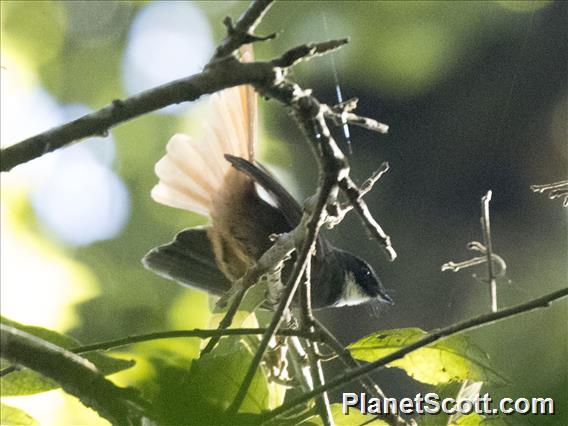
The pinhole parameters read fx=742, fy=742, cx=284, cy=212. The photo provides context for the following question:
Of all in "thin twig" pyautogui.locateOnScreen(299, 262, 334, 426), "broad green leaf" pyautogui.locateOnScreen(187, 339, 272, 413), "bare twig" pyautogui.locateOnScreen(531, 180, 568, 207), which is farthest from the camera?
"bare twig" pyautogui.locateOnScreen(531, 180, 568, 207)

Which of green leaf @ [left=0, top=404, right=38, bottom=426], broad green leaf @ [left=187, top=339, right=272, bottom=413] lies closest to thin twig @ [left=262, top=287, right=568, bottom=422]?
broad green leaf @ [left=187, top=339, right=272, bottom=413]

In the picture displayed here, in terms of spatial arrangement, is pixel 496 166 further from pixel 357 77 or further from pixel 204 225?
pixel 204 225

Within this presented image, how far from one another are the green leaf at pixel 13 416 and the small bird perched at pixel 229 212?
0.26 meters

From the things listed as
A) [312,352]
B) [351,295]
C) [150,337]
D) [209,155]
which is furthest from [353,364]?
[209,155]

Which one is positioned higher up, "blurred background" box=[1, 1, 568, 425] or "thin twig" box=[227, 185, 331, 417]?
"blurred background" box=[1, 1, 568, 425]

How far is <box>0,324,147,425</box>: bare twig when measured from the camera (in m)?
0.39

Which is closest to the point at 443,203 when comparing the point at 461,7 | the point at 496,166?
the point at 496,166

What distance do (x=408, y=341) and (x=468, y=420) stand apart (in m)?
0.07

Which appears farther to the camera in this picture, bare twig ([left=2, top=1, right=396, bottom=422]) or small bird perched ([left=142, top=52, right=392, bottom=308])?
small bird perched ([left=142, top=52, right=392, bottom=308])

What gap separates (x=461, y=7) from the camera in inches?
37.8

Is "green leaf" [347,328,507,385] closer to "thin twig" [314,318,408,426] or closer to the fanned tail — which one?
"thin twig" [314,318,408,426]

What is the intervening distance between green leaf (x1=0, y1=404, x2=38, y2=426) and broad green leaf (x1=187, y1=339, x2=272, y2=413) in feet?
0.38

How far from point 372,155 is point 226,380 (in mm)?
387

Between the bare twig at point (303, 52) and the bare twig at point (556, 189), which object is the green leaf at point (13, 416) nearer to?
the bare twig at point (303, 52)
